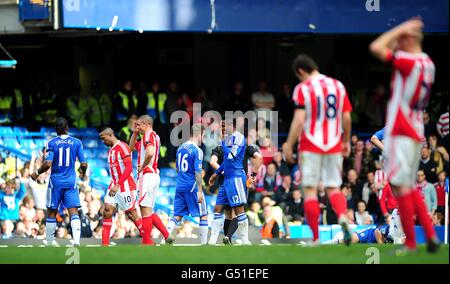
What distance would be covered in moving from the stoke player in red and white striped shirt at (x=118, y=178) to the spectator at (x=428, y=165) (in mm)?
8953

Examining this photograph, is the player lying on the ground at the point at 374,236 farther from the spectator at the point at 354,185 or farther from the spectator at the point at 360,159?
the spectator at the point at 360,159

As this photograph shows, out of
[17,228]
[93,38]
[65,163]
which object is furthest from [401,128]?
[93,38]

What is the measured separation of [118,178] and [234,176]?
1882 mm

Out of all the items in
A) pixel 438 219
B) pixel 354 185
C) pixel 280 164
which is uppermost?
pixel 280 164

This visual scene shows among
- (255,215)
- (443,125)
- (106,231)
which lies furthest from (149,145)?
(443,125)

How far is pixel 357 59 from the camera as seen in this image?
123 feet

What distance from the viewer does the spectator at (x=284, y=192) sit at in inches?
1140

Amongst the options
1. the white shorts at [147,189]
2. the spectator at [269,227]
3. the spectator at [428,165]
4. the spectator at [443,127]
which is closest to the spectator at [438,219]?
the spectator at [428,165]

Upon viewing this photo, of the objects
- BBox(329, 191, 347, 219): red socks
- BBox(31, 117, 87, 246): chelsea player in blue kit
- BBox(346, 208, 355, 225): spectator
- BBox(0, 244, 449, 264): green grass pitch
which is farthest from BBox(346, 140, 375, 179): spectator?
BBox(329, 191, 347, 219): red socks

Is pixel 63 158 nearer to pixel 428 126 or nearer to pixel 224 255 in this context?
pixel 224 255

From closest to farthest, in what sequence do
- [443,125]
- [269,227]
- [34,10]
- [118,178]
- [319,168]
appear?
[319,168]
[118,178]
[269,227]
[34,10]
[443,125]

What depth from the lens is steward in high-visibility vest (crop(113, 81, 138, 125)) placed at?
31656mm

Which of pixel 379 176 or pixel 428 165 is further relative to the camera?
pixel 428 165

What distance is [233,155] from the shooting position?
22.9 meters
